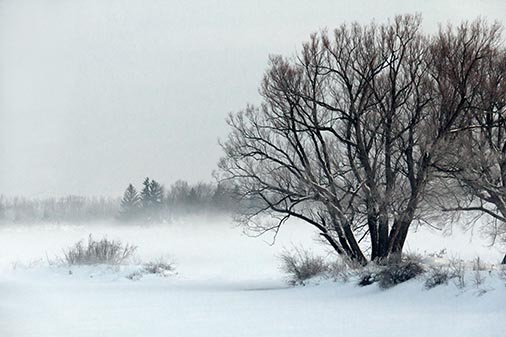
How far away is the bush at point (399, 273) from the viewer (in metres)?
18.8

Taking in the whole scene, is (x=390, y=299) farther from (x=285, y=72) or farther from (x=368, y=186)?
(x=285, y=72)

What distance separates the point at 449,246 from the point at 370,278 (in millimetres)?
24923

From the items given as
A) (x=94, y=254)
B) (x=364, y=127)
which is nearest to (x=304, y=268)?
(x=364, y=127)

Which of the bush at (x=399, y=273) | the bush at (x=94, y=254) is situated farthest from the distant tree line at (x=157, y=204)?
the bush at (x=399, y=273)

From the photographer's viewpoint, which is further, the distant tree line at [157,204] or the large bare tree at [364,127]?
the distant tree line at [157,204]

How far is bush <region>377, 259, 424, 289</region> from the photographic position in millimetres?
18844

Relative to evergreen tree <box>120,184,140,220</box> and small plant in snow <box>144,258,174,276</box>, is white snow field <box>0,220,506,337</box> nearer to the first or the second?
small plant in snow <box>144,258,174,276</box>

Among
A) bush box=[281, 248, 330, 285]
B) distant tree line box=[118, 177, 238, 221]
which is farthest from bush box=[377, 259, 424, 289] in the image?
distant tree line box=[118, 177, 238, 221]

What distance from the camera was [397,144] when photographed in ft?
86.1

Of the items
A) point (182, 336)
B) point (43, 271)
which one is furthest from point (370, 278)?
point (43, 271)

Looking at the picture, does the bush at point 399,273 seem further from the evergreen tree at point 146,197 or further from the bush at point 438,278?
the evergreen tree at point 146,197

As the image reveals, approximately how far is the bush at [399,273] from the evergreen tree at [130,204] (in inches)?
2548

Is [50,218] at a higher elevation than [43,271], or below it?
higher

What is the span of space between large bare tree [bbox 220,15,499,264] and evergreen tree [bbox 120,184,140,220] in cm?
5648
